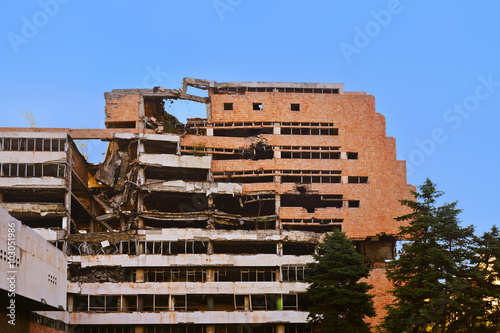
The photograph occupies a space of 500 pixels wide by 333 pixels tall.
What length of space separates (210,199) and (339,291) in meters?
18.1

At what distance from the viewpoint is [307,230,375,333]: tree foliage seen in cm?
4697

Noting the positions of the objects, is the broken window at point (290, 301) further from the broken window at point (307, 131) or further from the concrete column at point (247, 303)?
the broken window at point (307, 131)

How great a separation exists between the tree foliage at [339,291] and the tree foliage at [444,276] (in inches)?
83.2

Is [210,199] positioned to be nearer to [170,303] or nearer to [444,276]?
[170,303]

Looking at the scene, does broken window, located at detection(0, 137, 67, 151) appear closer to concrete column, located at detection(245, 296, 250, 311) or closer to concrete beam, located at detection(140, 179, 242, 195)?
concrete beam, located at detection(140, 179, 242, 195)

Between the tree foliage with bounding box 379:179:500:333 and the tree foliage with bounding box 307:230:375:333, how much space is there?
6.94 ft

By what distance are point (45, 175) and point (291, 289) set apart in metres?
22.8

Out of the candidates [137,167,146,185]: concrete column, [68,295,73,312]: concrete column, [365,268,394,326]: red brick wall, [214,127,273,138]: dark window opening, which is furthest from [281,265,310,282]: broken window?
[68,295,73,312]: concrete column

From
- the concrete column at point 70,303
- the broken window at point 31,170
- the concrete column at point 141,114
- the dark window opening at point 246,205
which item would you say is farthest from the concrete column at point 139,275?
the concrete column at point 141,114

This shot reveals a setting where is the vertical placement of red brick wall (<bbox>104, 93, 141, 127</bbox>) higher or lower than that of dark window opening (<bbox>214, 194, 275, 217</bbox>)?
higher

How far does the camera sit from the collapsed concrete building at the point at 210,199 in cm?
5741

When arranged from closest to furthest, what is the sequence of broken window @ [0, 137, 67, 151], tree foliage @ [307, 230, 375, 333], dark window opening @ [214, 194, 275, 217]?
1. tree foliage @ [307, 230, 375, 333]
2. broken window @ [0, 137, 67, 151]
3. dark window opening @ [214, 194, 275, 217]

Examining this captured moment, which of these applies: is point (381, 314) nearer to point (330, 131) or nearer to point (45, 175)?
point (330, 131)

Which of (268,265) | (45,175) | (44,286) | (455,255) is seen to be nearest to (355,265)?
(455,255)
